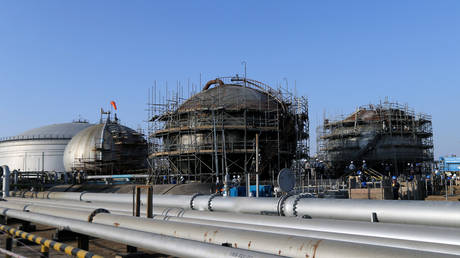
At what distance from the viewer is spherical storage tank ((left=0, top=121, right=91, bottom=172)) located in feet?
304

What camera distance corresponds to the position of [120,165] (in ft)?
218

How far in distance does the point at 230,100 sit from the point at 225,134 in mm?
4744

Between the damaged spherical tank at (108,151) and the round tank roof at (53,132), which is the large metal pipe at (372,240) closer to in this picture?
the damaged spherical tank at (108,151)

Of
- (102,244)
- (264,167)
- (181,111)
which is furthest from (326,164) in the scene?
(102,244)

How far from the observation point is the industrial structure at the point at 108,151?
65625 mm

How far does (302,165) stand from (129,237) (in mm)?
48665

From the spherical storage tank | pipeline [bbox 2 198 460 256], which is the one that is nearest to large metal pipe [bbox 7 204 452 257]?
pipeline [bbox 2 198 460 256]

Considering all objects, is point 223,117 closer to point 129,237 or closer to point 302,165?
point 302,165

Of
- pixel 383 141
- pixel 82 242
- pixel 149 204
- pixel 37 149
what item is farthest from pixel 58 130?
pixel 149 204

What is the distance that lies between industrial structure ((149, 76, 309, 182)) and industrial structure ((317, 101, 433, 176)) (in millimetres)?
15753

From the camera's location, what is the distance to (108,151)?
6569cm

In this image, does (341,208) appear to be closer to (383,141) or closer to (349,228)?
(349,228)

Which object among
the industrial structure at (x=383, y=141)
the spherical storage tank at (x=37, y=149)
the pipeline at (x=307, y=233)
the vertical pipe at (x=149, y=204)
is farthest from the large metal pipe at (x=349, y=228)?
the spherical storage tank at (x=37, y=149)

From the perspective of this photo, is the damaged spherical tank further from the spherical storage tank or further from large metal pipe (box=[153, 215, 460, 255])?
large metal pipe (box=[153, 215, 460, 255])
